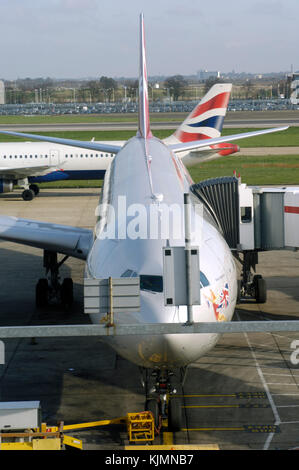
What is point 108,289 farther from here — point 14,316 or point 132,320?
point 14,316

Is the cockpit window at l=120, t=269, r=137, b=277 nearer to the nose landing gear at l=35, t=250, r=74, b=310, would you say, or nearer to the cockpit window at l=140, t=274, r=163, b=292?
the cockpit window at l=140, t=274, r=163, b=292

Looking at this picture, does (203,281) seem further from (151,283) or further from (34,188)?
(34,188)

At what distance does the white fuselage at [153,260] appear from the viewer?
41.6ft

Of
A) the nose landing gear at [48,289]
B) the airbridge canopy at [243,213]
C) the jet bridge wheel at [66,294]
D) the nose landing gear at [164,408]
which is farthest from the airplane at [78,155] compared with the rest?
the nose landing gear at [164,408]

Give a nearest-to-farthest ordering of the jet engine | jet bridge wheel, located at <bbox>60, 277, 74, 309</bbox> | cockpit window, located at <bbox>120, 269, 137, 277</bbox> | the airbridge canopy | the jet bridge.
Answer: cockpit window, located at <bbox>120, 269, 137, 277</bbox> < the jet bridge < the airbridge canopy < jet bridge wheel, located at <bbox>60, 277, 74, 309</bbox> < the jet engine

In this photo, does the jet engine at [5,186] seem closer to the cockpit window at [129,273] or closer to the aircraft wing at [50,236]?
the aircraft wing at [50,236]

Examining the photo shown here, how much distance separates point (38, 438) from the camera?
1312cm

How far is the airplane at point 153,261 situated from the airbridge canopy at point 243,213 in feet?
3.60

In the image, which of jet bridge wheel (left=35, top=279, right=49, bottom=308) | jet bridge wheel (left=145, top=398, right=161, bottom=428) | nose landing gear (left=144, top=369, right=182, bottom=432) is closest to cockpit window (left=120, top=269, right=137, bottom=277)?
nose landing gear (left=144, top=369, right=182, bottom=432)

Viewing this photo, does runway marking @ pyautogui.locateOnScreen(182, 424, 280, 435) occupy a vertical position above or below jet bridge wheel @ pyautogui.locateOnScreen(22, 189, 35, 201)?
below

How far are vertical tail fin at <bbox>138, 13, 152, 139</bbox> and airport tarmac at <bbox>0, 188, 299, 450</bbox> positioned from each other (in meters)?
6.95

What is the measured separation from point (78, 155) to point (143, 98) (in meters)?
22.3

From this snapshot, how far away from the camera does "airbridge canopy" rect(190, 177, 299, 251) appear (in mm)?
21953

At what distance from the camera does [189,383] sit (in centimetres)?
1731
